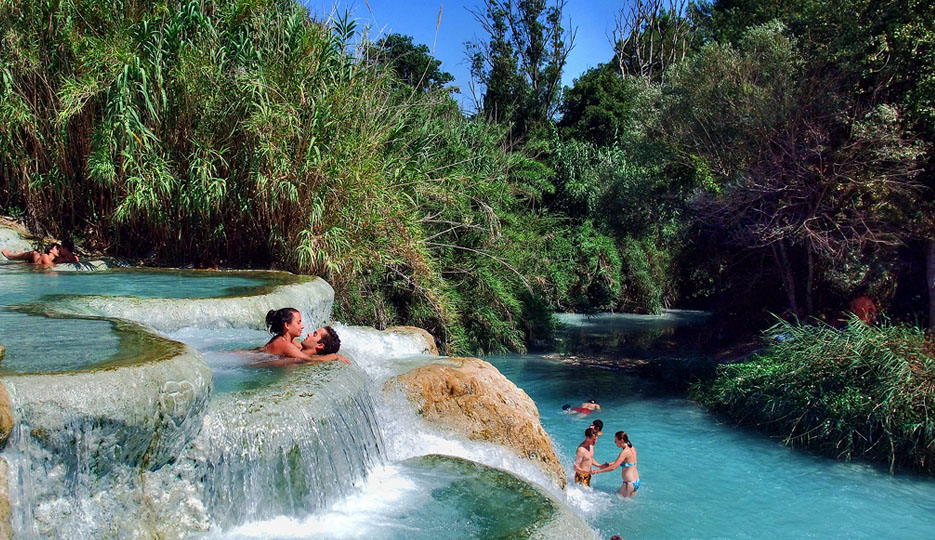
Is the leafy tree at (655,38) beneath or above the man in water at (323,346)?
above

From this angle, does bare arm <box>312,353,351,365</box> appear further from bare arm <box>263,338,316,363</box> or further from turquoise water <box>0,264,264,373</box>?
turquoise water <box>0,264,264,373</box>

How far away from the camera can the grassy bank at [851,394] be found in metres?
8.65

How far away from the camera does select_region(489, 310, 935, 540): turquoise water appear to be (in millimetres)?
7195

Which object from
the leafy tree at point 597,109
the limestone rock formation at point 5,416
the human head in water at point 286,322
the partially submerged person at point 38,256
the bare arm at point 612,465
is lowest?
the bare arm at point 612,465

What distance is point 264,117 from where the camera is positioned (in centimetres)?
991

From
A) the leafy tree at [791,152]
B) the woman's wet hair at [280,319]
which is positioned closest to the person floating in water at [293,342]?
the woman's wet hair at [280,319]

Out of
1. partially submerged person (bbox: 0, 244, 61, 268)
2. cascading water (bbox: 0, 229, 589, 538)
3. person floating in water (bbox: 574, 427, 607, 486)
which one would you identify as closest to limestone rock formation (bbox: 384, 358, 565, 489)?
cascading water (bbox: 0, 229, 589, 538)

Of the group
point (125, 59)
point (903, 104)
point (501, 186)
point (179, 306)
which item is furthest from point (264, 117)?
point (903, 104)

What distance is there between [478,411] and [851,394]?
195 inches

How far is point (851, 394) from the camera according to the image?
914cm

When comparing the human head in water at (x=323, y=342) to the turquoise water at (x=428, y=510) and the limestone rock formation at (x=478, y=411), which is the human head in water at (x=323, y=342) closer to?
the limestone rock formation at (x=478, y=411)

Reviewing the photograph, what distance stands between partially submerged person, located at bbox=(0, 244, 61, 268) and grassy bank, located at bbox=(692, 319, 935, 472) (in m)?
9.66

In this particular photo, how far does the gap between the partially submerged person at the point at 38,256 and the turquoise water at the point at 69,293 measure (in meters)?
0.20

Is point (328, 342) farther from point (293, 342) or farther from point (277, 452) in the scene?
point (277, 452)
